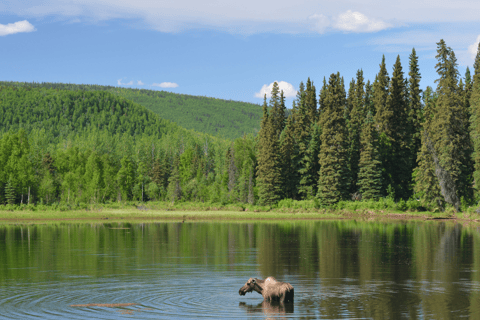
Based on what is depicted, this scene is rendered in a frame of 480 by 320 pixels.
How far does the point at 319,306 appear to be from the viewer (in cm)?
1883

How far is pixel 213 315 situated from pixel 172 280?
25.7 feet

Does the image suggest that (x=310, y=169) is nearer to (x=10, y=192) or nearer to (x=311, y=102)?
(x=311, y=102)

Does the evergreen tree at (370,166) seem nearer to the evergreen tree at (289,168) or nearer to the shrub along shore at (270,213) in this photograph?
the shrub along shore at (270,213)

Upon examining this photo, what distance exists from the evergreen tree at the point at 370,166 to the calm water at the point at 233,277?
41709 mm

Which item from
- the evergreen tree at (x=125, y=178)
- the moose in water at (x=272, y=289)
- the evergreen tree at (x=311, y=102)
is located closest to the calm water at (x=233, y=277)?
the moose in water at (x=272, y=289)

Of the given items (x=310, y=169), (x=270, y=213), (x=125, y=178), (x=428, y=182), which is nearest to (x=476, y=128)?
(x=428, y=182)

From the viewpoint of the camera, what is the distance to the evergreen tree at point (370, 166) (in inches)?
3477

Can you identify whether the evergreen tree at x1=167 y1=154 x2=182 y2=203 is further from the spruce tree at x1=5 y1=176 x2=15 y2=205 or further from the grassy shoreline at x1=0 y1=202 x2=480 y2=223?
the spruce tree at x1=5 y1=176 x2=15 y2=205

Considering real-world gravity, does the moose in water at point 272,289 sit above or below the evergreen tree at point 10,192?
below

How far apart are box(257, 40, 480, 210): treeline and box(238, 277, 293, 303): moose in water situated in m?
61.4

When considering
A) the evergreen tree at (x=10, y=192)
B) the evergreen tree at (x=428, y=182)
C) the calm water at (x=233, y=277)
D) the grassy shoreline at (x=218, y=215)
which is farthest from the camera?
the evergreen tree at (x=10, y=192)

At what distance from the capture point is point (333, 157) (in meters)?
89.5

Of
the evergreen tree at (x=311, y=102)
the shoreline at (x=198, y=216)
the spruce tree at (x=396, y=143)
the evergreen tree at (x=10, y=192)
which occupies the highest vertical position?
the evergreen tree at (x=311, y=102)

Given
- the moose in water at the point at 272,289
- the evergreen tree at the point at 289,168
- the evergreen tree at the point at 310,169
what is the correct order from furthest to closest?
the evergreen tree at the point at 289,168 < the evergreen tree at the point at 310,169 < the moose in water at the point at 272,289
